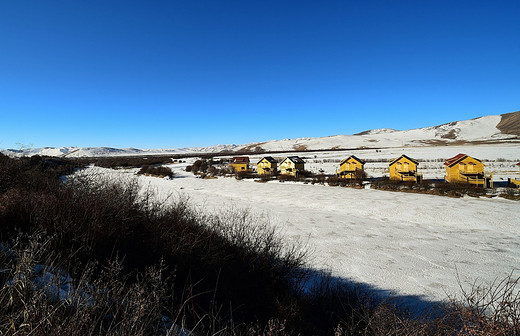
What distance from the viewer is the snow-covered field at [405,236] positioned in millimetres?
7797

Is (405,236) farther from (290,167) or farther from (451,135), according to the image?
(451,135)

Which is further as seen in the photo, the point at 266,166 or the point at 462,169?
the point at 266,166

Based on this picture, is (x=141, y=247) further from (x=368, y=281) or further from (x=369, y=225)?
(x=369, y=225)

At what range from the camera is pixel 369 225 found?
13.6 meters

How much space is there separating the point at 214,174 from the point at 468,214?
1304 inches

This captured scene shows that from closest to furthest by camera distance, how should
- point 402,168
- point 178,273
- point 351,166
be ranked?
point 178,273 < point 402,168 < point 351,166

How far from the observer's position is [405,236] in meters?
11.7

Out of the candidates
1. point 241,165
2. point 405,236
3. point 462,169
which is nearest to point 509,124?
point 462,169

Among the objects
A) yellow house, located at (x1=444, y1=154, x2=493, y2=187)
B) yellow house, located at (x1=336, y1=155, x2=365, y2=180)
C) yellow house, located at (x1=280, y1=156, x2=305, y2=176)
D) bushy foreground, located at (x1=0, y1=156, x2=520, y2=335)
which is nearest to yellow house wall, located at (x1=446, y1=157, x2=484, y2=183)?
yellow house, located at (x1=444, y1=154, x2=493, y2=187)

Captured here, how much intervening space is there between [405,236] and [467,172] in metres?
15.3

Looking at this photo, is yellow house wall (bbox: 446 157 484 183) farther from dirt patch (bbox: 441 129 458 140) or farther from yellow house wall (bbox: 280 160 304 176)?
dirt patch (bbox: 441 129 458 140)

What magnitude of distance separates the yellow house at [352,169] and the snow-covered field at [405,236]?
7.29 m

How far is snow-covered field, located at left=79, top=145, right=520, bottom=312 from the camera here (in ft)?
25.6

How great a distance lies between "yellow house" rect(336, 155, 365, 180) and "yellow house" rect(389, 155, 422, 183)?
12.8 ft
